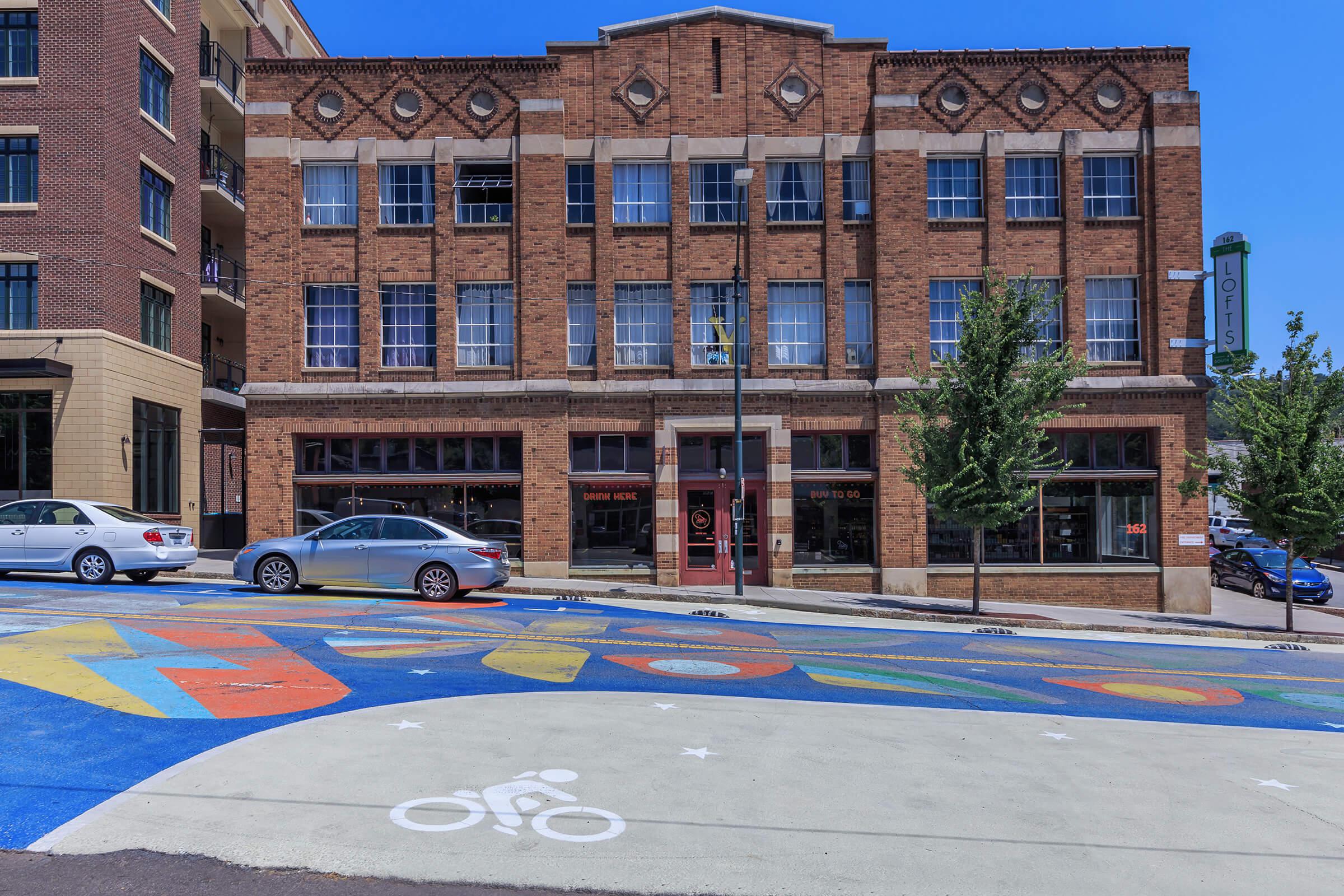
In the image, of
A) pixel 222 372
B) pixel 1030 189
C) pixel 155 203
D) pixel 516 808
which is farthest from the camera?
pixel 222 372

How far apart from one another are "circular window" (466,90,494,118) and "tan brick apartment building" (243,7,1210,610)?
60 millimetres

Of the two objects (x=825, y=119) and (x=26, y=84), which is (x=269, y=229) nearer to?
(x=26, y=84)

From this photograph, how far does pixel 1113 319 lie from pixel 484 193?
16171mm

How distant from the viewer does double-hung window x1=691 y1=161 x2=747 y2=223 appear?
24.1m

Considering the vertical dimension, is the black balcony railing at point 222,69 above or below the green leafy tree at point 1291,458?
above

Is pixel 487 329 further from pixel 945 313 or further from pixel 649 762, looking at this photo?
pixel 649 762

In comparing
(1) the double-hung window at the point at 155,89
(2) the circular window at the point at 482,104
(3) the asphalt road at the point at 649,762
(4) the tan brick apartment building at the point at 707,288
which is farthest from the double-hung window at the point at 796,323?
(1) the double-hung window at the point at 155,89

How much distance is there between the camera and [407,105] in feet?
79.3

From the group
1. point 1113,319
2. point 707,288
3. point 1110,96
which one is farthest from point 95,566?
point 1110,96

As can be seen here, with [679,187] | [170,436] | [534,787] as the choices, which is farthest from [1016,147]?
[170,436]

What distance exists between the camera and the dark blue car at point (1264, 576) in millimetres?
29078

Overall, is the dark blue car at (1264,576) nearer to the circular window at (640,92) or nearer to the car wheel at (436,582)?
the circular window at (640,92)

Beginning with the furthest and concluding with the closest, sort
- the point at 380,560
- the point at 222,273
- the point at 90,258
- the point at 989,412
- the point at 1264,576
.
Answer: the point at 222,273 → the point at 1264,576 → the point at 90,258 → the point at 989,412 → the point at 380,560

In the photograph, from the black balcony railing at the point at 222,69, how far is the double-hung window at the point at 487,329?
1330cm
